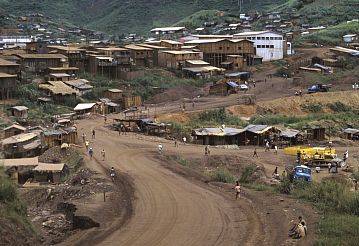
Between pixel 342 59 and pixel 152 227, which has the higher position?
pixel 342 59

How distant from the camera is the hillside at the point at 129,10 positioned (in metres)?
127

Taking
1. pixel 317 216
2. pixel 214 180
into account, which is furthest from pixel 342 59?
pixel 317 216

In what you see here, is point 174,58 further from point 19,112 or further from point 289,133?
Result: point 289,133

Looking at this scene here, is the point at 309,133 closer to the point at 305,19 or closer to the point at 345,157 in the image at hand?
the point at 345,157

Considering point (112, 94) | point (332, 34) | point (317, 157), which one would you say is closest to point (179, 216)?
point (317, 157)

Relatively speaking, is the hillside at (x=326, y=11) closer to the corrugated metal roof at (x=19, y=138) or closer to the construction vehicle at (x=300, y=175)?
the construction vehicle at (x=300, y=175)

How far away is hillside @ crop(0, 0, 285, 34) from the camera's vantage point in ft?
415

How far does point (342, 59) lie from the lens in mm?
71375

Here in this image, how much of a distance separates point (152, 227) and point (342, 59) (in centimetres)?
5586

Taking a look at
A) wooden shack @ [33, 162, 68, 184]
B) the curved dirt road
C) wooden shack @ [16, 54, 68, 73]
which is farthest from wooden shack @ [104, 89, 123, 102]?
wooden shack @ [33, 162, 68, 184]

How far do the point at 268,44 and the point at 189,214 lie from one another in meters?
56.7

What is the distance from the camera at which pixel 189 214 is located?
22891 millimetres

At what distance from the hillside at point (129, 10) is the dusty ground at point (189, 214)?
3662 inches

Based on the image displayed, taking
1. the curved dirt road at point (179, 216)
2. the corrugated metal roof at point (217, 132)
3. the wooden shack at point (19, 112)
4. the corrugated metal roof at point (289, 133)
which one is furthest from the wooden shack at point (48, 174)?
the corrugated metal roof at point (289, 133)
